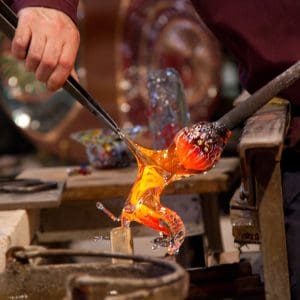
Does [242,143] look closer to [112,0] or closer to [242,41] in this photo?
[242,41]

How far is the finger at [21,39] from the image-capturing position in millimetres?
2047

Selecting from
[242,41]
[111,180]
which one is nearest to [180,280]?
[242,41]

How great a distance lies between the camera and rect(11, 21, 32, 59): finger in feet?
6.72

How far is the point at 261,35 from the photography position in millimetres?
2379

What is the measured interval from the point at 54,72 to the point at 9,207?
0.59 meters

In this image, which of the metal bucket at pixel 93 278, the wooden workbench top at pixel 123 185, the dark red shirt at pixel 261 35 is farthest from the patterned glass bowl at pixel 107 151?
the metal bucket at pixel 93 278

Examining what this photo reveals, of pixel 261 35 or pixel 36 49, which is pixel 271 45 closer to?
pixel 261 35

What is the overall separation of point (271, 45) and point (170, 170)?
1.50 ft

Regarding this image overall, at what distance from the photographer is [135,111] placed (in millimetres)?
5199

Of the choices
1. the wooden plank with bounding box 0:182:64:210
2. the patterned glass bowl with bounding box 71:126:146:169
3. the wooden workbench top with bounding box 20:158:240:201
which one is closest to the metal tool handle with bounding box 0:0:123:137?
the wooden plank with bounding box 0:182:64:210

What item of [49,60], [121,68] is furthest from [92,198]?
[121,68]

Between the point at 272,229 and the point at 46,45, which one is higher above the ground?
the point at 46,45

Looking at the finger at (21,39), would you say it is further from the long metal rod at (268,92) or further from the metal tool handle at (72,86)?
the long metal rod at (268,92)

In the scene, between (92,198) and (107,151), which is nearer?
(92,198)
